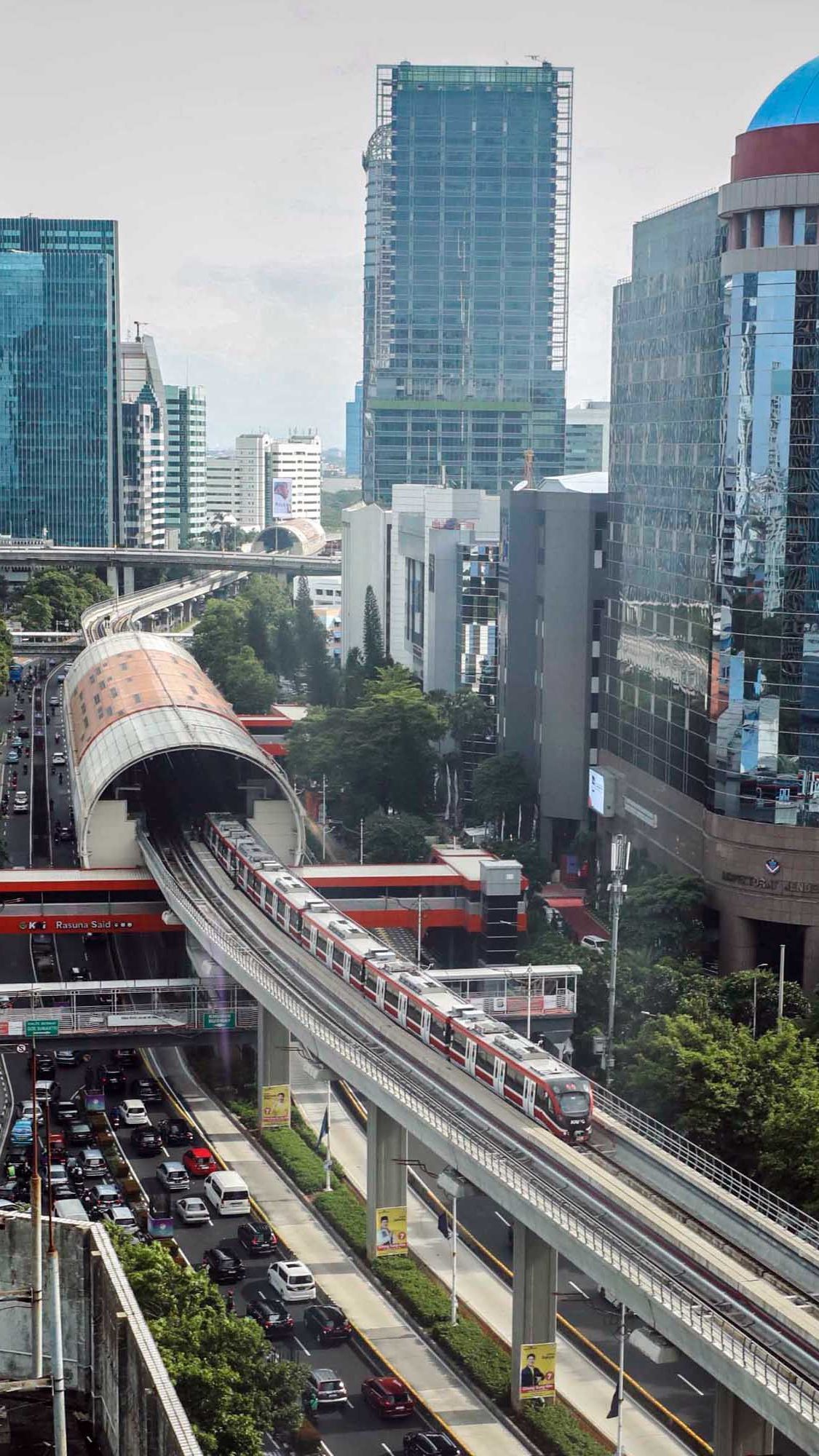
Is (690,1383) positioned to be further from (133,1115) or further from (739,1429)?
(133,1115)

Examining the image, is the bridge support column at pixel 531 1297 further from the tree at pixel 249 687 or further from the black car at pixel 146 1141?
the tree at pixel 249 687

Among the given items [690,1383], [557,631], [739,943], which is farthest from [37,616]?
[690,1383]

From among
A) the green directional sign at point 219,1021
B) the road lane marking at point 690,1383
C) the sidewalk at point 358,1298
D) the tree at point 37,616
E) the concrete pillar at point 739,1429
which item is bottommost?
the road lane marking at point 690,1383

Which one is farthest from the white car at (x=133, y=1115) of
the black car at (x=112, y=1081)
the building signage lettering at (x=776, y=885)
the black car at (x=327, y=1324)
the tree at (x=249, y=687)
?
the tree at (x=249, y=687)

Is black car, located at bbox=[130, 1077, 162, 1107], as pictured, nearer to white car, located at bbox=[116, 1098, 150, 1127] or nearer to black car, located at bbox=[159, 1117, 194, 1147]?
white car, located at bbox=[116, 1098, 150, 1127]

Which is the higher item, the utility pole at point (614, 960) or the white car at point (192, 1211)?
the utility pole at point (614, 960)

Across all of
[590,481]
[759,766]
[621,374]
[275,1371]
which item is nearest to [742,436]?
[759,766]
